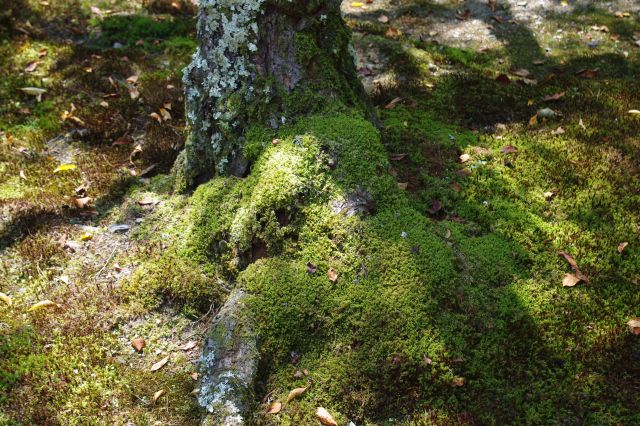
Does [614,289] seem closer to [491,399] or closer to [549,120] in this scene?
[491,399]

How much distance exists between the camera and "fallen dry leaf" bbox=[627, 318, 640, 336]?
384 centimetres

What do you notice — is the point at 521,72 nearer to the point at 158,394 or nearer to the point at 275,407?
the point at 275,407

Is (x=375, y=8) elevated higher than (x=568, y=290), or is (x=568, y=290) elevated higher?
(x=375, y=8)

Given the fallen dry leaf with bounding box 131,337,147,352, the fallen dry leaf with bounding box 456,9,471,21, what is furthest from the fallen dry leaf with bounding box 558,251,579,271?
the fallen dry leaf with bounding box 456,9,471,21

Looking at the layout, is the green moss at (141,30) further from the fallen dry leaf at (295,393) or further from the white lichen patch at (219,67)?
the fallen dry leaf at (295,393)

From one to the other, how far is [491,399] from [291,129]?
2575 millimetres

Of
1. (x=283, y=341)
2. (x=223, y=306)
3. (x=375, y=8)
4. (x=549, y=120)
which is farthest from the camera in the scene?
(x=375, y=8)

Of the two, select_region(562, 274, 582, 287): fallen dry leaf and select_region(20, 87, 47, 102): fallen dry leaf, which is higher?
select_region(20, 87, 47, 102): fallen dry leaf

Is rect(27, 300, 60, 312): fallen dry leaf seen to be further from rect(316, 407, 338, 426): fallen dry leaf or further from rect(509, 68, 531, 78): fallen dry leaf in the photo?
rect(509, 68, 531, 78): fallen dry leaf

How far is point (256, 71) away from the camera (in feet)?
14.9

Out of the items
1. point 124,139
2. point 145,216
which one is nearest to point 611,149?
point 145,216

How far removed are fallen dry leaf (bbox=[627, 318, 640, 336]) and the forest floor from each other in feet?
0.36

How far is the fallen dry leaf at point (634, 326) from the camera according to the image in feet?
12.6

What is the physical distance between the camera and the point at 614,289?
13.6ft
